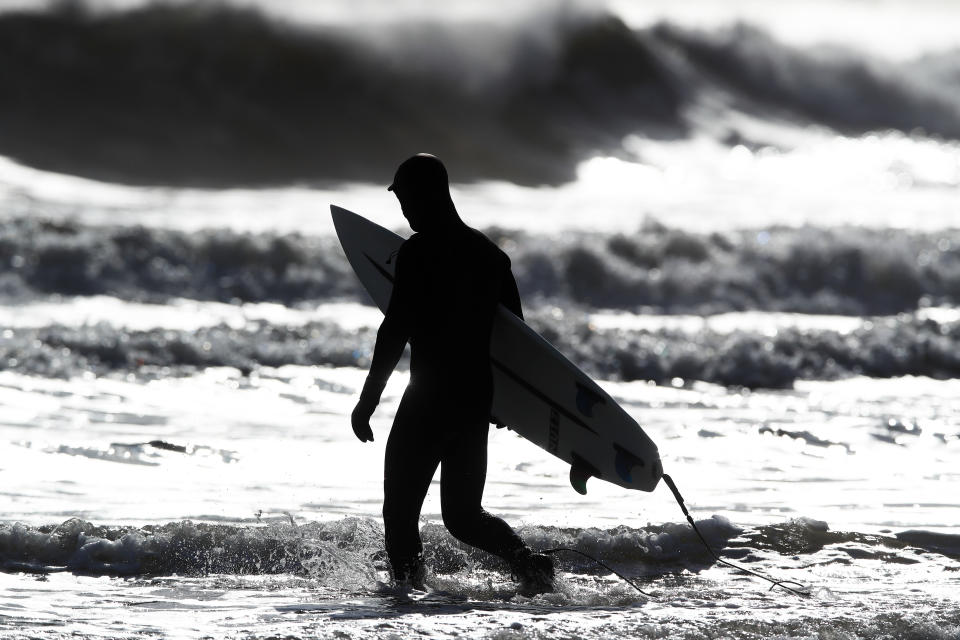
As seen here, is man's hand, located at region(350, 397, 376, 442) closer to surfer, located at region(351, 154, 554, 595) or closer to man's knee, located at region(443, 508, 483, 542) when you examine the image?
surfer, located at region(351, 154, 554, 595)

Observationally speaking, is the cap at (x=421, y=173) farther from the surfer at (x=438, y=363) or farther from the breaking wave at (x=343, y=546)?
the breaking wave at (x=343, y=546)

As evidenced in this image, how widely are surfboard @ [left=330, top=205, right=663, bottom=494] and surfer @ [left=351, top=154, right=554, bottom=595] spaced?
392 mm

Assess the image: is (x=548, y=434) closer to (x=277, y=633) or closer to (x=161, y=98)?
(x=277, y=633)

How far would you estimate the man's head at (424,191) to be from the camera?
3.74m

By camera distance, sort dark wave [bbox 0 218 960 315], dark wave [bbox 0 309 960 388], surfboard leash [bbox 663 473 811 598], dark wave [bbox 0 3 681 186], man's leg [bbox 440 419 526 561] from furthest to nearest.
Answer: dark wave [bbox 0 3 681 186] < dark wave [bbox 0 218 960 315] < dark wave [bbox 0 309 960 388] < surfboard leash [bbox 663 473 811 598] < man's leg [bbox 440 419 526 561]

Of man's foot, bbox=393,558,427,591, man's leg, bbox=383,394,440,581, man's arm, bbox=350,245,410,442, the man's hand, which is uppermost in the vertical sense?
man's arm, bbox=350,245,410,442

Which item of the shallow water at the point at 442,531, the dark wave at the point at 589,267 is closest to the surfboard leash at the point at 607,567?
the shallow water at the point at 442,531

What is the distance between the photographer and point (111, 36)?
26.1 metres

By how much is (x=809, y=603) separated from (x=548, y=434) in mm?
1172

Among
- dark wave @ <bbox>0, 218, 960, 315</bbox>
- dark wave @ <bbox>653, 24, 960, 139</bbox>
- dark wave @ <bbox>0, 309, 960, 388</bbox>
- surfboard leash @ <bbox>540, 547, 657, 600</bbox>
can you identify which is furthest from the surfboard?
dark wave @ <bbox>653, 24, 960, 139</bbox>

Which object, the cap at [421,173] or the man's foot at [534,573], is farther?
the man's foot at [534,573]

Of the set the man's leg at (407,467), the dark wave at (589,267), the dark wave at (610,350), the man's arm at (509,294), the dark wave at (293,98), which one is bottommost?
the man's leg at (407,467)

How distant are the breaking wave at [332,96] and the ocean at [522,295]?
9 cm

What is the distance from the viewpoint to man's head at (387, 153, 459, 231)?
12.3 ft
